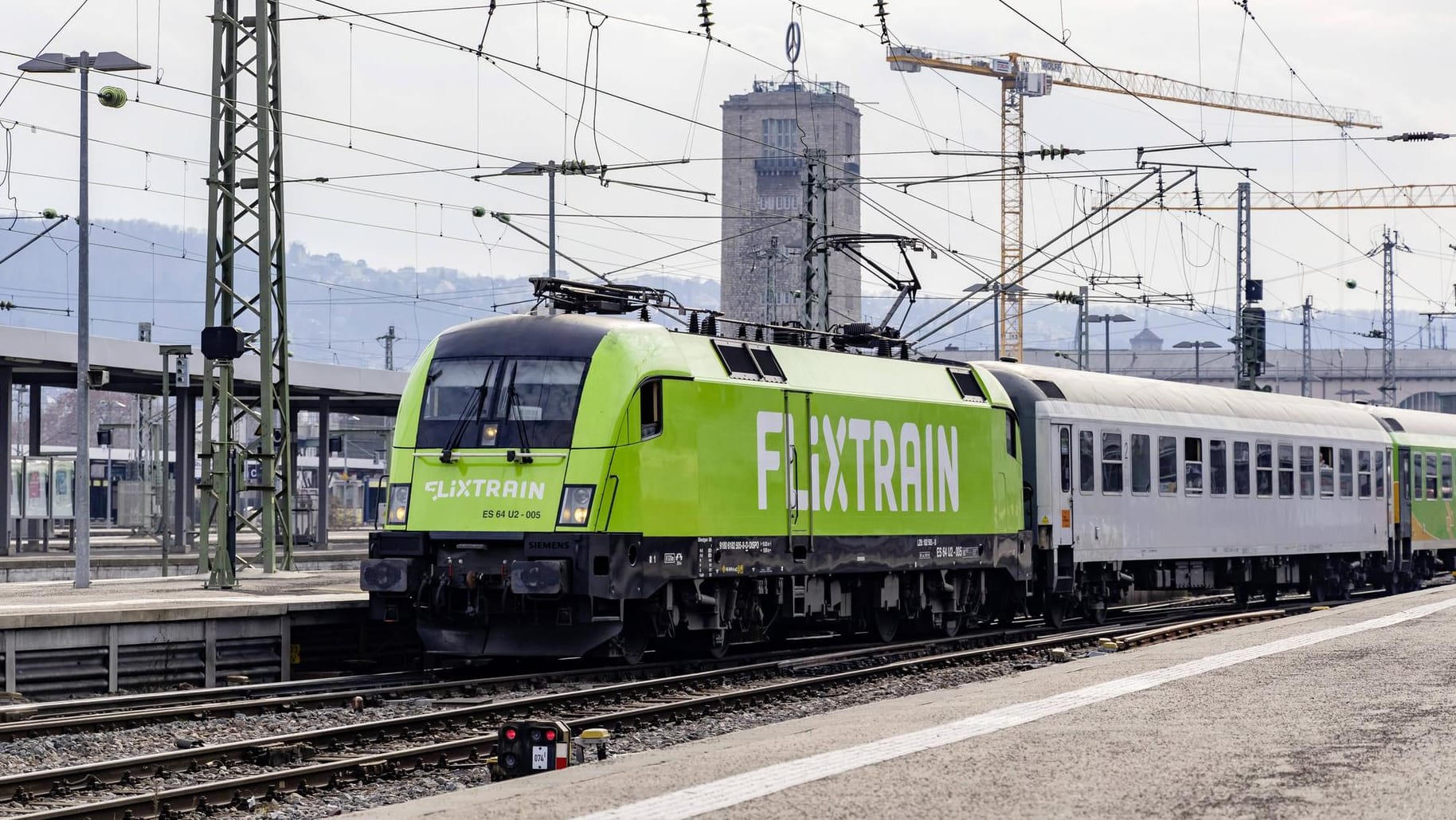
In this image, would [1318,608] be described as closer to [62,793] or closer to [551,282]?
[551,282]

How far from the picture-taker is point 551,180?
39.3 meters

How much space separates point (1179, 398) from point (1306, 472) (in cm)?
497

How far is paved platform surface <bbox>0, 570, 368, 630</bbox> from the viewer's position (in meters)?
18.1

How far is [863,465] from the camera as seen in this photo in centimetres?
2250

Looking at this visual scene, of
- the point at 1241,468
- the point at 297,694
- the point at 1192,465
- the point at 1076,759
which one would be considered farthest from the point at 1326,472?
the point at 1076,759

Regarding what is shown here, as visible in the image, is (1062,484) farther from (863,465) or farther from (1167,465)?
(863,465)

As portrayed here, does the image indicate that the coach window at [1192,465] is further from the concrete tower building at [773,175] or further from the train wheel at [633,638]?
the concrete tower building at [773,175]

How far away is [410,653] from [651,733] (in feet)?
25.4

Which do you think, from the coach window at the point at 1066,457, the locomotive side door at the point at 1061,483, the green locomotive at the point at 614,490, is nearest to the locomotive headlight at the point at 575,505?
the green locomotive at the point at 614,490

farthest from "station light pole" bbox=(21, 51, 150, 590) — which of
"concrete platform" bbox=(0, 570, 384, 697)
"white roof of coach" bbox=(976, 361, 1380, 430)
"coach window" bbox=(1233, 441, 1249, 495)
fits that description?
"coach window" bbox=(1233, 441, 1249, 495)

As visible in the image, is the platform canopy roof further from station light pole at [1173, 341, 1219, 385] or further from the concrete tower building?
the concrete tower building

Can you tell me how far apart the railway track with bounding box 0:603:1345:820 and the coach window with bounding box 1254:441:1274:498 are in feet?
39.8

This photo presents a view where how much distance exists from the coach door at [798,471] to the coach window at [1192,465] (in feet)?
33.3

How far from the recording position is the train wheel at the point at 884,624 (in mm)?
24047
